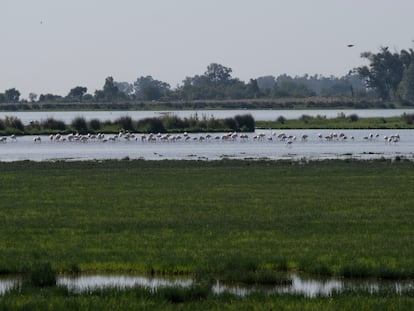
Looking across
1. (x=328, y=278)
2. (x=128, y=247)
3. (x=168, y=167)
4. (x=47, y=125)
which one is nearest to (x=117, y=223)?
(x=128, y=247)

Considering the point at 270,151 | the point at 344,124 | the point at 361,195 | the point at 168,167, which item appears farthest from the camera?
the point at 344,124

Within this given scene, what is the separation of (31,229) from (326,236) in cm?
604

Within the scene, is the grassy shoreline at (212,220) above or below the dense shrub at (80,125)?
below

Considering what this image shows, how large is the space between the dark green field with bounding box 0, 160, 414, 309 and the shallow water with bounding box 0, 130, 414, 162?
→ 1267cm

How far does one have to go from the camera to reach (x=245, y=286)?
1767 cm

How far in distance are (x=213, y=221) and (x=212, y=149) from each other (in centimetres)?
3788

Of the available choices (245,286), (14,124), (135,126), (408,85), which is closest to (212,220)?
(245,286)

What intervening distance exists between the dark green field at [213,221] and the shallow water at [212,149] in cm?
1267

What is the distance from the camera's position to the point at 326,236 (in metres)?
22.7

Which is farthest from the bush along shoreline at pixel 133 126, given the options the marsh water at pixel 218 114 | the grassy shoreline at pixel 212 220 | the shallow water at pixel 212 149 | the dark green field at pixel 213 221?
the dark green field at pixel 213 221

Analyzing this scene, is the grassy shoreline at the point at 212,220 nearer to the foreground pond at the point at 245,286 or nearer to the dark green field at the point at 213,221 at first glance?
the dark green field at the point at 213,221

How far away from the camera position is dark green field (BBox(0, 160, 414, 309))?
19562mm

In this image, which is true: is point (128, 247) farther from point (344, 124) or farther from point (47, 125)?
point (344, 124)

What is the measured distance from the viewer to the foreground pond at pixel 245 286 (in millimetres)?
17016
